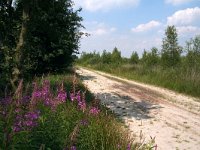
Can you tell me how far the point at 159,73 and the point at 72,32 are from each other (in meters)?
8.78

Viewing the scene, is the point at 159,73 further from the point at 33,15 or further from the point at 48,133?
the point at 48,133

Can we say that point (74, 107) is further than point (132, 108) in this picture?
No

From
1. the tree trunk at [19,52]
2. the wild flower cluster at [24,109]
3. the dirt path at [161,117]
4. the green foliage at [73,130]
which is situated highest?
the tree trunk at [19,52]

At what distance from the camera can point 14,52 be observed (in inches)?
414

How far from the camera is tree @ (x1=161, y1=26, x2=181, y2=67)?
3638cm

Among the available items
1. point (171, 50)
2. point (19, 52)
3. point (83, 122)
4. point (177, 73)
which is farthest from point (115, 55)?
point (83, 122)

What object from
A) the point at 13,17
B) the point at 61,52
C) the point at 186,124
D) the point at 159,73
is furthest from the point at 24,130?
the point at 159,73

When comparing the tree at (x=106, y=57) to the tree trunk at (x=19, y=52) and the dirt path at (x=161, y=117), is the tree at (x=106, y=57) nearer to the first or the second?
the dirt path at (x=161, y=117)

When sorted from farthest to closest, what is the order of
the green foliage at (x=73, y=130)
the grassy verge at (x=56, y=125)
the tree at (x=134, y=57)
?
the tree at (x=134, y=57) < the green foliage at (x=73, y=130) < the grassy verge at (x=56, y=125)

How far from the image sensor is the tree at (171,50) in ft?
119

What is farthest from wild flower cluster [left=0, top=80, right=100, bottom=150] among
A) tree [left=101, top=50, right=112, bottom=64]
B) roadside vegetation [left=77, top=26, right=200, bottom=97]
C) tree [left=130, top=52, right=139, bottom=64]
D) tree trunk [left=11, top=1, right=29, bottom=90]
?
tree [left=101, top=50, right=112, bottom=64]

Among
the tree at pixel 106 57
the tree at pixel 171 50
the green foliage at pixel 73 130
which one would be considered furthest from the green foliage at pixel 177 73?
the tree at pixel 106 57

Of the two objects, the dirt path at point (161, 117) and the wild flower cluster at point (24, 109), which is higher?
the wild flower cluster at point (24, 109)

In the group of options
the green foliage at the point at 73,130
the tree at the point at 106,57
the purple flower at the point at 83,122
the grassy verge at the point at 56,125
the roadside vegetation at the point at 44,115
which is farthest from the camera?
the tree at the point at 106,57
